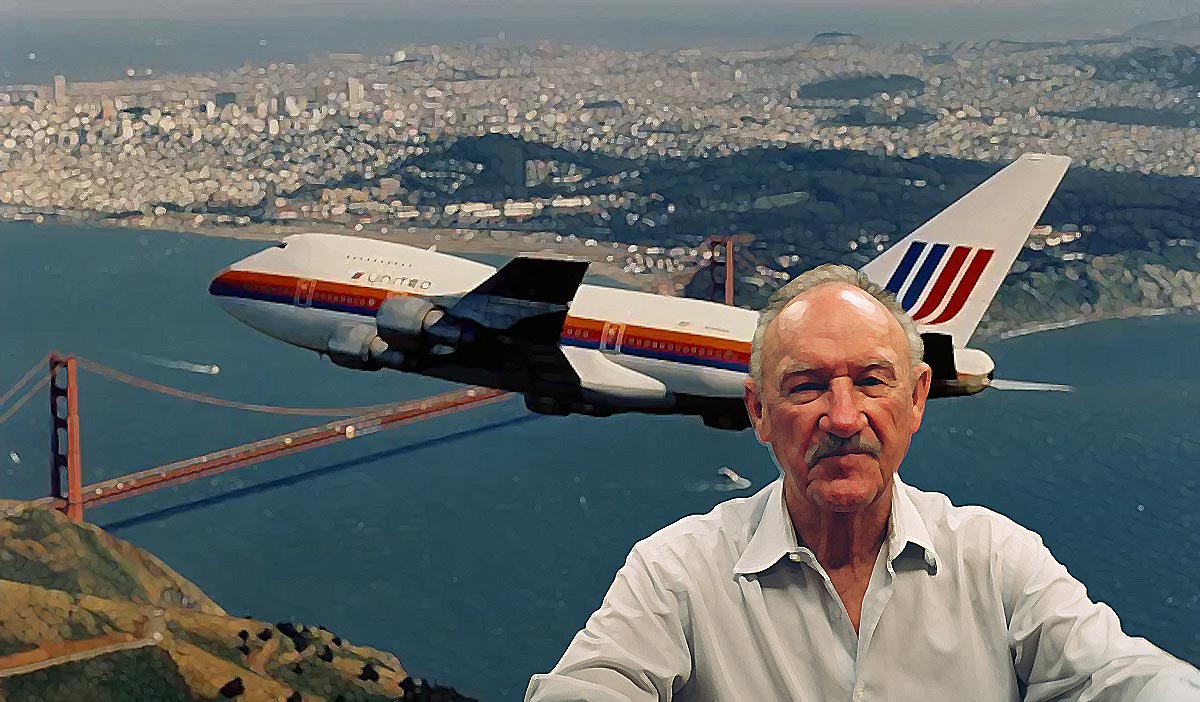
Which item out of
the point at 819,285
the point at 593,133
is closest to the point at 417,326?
the point at 593,133

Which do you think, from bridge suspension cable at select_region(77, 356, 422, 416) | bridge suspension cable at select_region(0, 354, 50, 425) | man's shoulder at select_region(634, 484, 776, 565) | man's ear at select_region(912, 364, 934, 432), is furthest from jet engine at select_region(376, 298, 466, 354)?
man's ear at select_region(912, 364, 934, 432)

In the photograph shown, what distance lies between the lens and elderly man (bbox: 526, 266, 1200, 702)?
85.7 inches

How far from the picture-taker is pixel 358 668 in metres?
5.04

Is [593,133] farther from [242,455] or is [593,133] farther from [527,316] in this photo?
[242,455]

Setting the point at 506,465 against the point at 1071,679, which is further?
the point at 506,465

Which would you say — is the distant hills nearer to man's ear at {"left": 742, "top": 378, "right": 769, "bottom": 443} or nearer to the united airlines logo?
the united airlines logo

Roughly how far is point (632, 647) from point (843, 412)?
566 mm

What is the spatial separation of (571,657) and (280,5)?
13.3ft

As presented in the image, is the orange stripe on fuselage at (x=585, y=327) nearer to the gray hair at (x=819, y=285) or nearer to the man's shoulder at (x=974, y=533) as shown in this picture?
the man's shoulder at (x=974, y=533)

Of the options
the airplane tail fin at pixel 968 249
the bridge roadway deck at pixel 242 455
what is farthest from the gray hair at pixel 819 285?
the bridge roadway deck at pixel 242 455

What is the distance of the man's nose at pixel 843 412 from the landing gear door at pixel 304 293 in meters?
3.15

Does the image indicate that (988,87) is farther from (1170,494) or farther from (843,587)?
(843,587)

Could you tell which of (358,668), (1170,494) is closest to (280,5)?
(358,668)

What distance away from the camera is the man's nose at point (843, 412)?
2.18m
